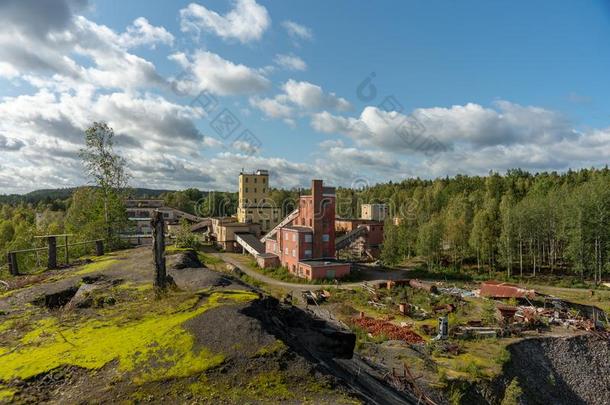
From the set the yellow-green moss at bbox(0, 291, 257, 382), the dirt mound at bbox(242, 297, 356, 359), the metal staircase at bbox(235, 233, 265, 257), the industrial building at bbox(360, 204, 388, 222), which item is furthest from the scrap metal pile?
the industrial building at bbox(360, 204, 388, 222)

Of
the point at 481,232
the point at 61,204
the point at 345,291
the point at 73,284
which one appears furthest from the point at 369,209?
the point at 61,204

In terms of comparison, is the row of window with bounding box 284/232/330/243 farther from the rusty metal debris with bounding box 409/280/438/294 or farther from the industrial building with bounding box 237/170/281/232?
the industrial building with bounding box 237/170/281/232

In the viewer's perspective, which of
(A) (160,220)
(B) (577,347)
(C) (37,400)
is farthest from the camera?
(B) (577,347)

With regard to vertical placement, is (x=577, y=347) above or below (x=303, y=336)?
below

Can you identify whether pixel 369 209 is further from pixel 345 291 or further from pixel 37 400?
pixel 37 400

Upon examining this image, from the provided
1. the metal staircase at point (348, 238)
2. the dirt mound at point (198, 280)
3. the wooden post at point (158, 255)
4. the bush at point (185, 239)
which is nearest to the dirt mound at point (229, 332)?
the dirt mound at point (198, 280)

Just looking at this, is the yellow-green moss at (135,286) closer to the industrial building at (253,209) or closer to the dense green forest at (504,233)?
the dense green forest at (504,233)

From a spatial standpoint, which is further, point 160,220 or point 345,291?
point 345,291
